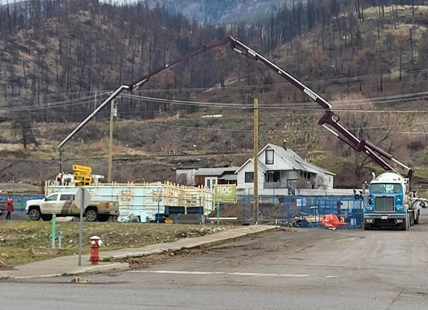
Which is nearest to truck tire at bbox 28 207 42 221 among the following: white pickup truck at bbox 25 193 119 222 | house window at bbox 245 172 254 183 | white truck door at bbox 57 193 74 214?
white pickup truck at bbox 25 193 119 222

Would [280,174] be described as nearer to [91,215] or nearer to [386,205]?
[91,215]

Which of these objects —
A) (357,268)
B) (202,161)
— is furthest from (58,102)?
(357,268)

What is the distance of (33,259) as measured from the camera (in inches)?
899

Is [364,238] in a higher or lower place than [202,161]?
lower

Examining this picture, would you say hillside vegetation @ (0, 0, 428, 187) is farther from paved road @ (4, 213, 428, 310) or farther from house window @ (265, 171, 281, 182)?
paved road @ (4, 213, 428, 310)

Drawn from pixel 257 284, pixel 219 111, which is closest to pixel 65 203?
pixel 257 284

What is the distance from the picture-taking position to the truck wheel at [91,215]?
1807 inches

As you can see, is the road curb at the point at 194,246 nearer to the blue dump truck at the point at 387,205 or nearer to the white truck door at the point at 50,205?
the blue dump truck at the point at 387,205

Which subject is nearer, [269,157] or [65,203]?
[65,203]

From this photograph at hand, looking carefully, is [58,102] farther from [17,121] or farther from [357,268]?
[357,268]

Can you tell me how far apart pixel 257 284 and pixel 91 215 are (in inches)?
1228

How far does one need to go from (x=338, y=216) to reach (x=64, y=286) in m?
33.8

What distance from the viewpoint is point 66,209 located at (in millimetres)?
46219

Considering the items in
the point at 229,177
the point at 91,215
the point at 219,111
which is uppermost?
the point at 219,111
